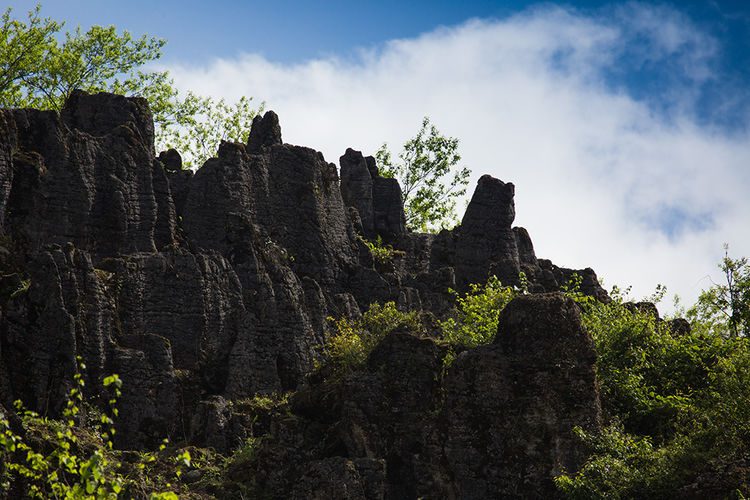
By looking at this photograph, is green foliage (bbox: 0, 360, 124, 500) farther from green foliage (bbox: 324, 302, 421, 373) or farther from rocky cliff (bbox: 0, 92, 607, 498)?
green foliage (bbox: 324, 302, 421, 373)

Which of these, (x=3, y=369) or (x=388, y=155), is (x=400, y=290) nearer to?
(x=3, y=369)

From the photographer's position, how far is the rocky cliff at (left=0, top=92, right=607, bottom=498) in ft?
67.3

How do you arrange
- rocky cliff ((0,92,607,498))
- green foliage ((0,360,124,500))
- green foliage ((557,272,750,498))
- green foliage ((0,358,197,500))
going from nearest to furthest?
green foliage ((0,360,124,500)) → green foliage ((0,358,197,500)) → green foliage ((557,272,750,498)) → rocky cliff ((0,92,607,498))

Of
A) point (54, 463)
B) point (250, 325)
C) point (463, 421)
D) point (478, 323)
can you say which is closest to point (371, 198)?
point (478, 323)

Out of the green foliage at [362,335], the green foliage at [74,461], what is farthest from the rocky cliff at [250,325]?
the green foliage at [74,461]

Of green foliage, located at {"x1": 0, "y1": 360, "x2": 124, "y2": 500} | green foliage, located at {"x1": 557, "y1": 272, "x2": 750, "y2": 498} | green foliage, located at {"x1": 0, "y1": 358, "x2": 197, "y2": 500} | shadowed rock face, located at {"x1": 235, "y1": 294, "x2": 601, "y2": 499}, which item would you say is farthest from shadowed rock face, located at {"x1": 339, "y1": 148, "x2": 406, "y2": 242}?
green foliage, located at {"x1": 0, "y1": 360, "x2": 124, "y2": 500}

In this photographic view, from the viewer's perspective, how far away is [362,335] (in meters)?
27.0

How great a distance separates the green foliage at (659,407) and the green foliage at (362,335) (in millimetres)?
6377

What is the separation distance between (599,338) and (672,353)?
225cm

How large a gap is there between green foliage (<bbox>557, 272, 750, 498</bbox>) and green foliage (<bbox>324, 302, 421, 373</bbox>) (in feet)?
20.9

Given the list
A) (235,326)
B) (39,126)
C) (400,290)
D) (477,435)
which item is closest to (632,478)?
(477,435)

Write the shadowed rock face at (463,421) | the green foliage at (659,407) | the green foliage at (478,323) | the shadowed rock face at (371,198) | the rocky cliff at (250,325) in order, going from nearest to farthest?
the green foliage at (659,407) < the shadowed rock face at (463,421) < the rocky cliff at (250,325) < the green foliage at (478,323) < the shadowed rock face at (371,198)

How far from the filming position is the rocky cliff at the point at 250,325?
20.5 m

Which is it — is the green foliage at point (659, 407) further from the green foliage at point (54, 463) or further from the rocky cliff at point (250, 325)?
the green foliage at point (54, 463)
